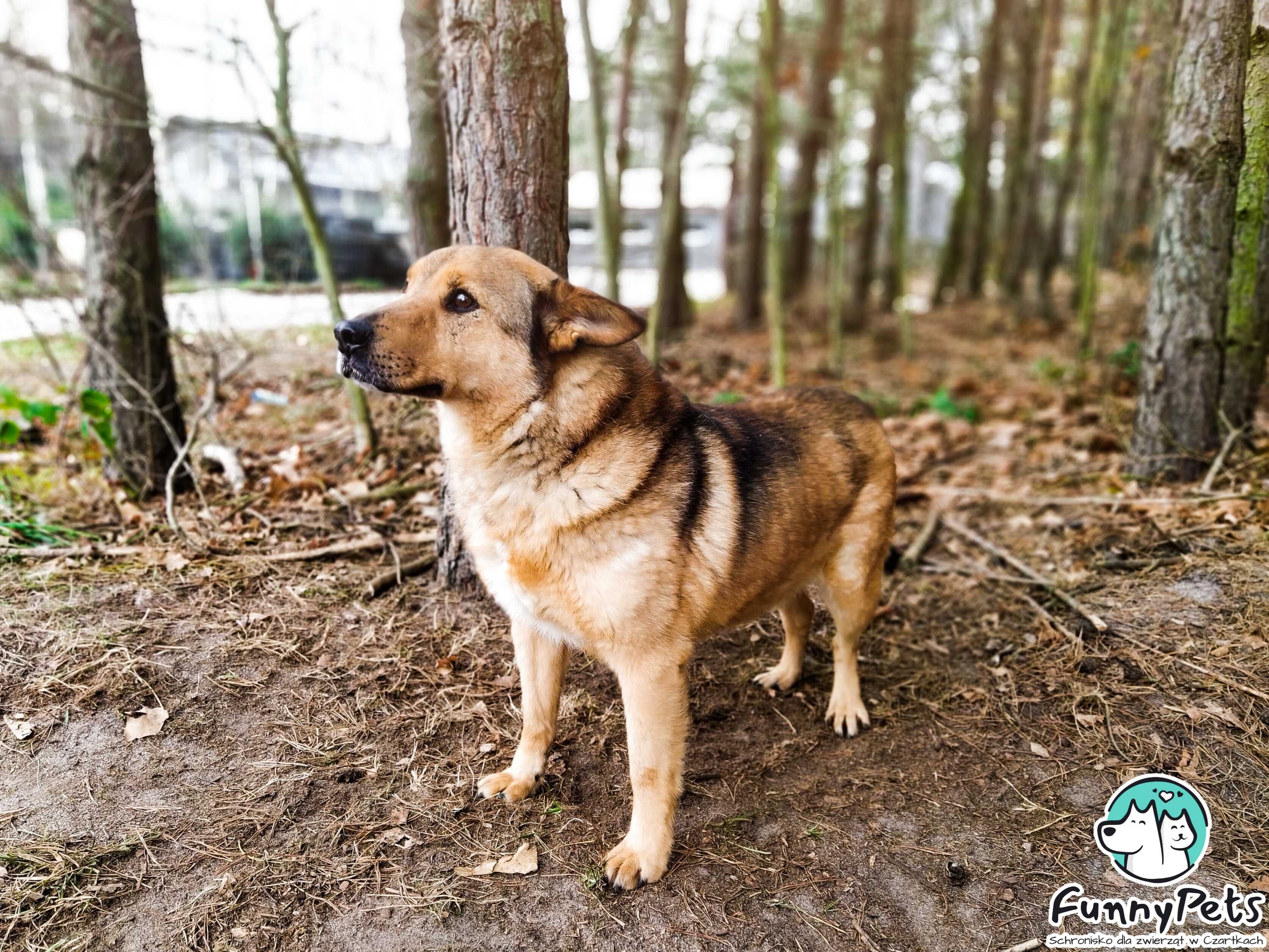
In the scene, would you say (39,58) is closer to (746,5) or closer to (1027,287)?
(746,5)

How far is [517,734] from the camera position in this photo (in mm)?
3879

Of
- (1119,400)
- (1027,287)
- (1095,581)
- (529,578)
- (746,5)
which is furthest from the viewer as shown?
(1027,287)

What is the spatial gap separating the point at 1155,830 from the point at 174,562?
4851mm

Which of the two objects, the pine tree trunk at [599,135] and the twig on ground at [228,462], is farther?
the pine tree trunk at [599,135]

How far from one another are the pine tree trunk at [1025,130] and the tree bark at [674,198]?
6.60m

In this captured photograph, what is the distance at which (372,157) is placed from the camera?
8375 millimetres

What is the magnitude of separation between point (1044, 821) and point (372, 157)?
26.4 feet

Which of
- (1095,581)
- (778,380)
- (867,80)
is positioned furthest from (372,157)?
(867,80)

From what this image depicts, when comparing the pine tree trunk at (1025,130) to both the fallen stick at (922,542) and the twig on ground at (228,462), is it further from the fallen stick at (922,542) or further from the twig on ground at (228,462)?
the twig on ground at (228,462)

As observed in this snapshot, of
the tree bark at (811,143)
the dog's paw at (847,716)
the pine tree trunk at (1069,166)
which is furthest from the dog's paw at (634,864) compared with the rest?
the pine tree trunk at (1069,166)

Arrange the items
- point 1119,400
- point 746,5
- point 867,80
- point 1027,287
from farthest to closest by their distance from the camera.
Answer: point 1027,287 → point 867,80 → point 746,5 → point 1119,400

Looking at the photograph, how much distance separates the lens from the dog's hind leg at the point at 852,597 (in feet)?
13.2

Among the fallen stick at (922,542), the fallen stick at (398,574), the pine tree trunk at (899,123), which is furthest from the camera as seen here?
the pine tree trunk at (899,123)

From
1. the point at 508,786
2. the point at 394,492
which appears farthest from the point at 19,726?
the point at 394,492
